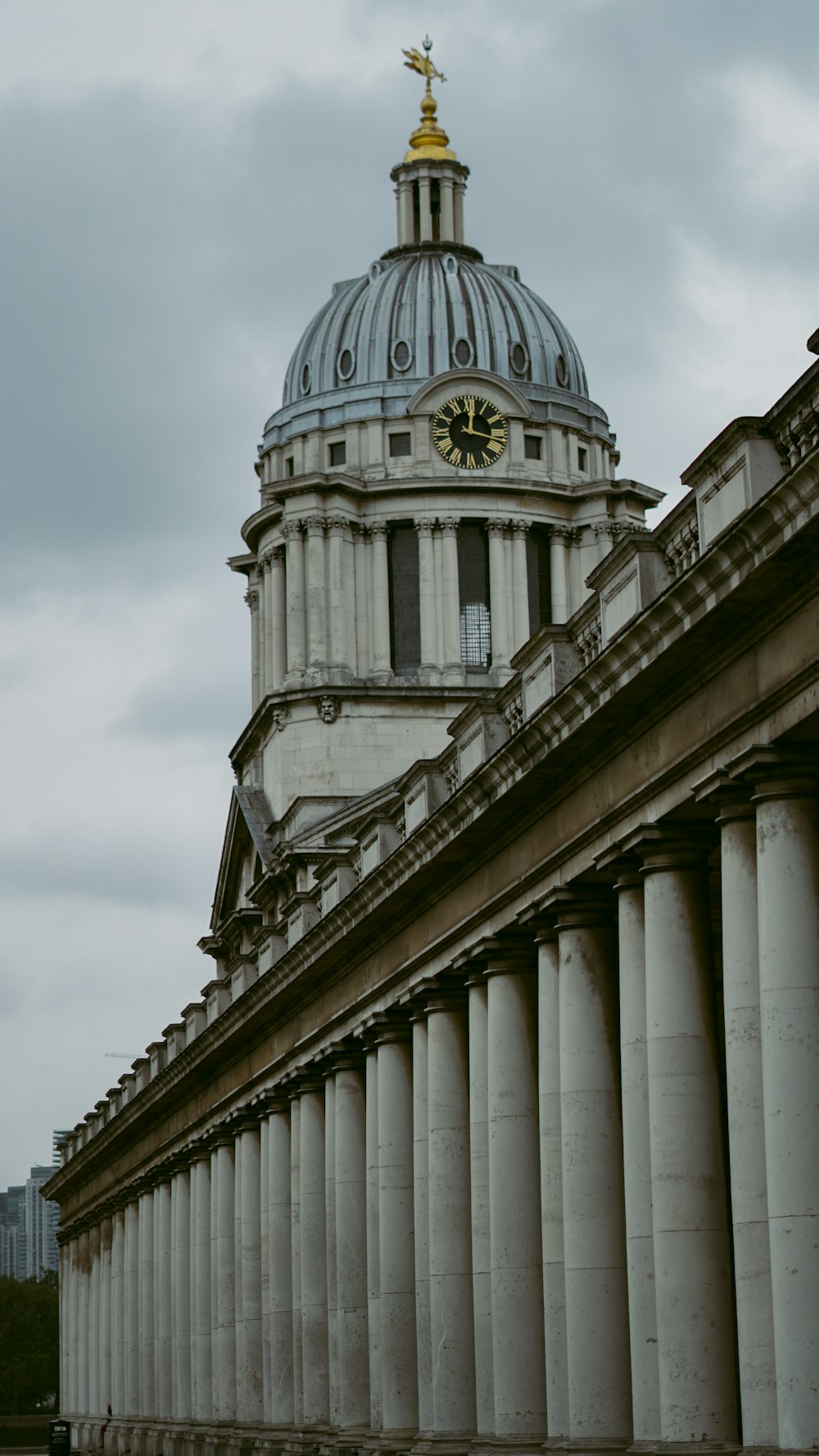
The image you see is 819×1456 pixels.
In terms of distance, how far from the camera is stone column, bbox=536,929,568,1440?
41.8 m

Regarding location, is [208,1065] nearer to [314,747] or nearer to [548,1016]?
[314,747]

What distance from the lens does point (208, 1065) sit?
80375 mm

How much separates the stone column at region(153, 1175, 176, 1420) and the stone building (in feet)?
0.59

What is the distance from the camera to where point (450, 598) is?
4264 inches

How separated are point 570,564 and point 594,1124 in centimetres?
7161

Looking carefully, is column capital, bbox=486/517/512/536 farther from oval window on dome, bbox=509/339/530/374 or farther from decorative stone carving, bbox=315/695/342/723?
decorative stone carving, bbox=315/695/342/723

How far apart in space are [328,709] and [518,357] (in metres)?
18.0

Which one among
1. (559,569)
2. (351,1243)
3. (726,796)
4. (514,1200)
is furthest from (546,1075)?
(559,569)

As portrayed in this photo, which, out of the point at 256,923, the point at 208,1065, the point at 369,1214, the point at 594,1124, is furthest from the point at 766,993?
the point at 256,923

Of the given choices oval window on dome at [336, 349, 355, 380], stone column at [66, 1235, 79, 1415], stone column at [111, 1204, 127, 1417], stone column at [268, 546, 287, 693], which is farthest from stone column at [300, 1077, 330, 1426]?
stone column at [66, 1235, 79, 1415]

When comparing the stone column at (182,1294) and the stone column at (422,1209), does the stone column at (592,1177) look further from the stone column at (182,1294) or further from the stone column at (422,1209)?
the stone column at (182,1294)

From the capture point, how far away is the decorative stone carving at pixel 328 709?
10512cm

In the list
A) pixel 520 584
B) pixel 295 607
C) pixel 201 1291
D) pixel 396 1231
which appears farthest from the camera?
pixel 520 584

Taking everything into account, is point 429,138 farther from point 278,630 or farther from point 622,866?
point 622,866
